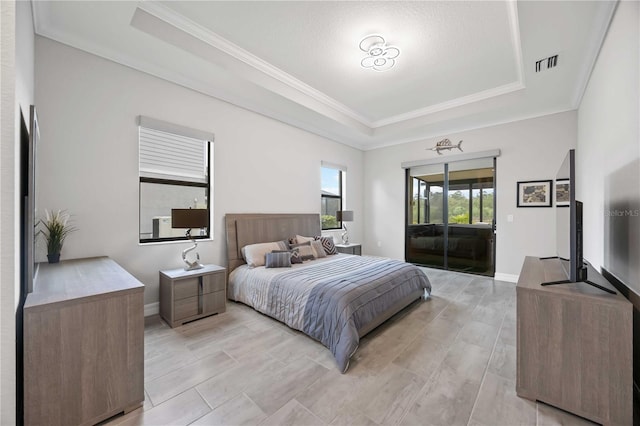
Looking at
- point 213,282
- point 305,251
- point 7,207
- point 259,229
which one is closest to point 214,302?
point 213,282

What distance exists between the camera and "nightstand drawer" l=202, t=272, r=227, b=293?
119 inches

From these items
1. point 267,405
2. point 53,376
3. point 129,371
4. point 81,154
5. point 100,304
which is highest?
point 81,154

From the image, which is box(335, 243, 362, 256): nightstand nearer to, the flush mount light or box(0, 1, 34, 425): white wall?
the flush mount light

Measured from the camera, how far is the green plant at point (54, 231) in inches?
94.0

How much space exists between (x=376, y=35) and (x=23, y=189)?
3124 mm

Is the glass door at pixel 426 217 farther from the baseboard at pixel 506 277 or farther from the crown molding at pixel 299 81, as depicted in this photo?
the crown molding at pixel 299 81

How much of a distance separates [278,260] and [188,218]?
1.21 meters

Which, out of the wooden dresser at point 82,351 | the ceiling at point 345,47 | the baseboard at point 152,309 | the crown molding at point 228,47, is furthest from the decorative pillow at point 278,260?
Answer: the crown molding at point 228,47

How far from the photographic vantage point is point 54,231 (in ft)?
7.84

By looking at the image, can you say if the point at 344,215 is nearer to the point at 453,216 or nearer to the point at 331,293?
the point at 453,216

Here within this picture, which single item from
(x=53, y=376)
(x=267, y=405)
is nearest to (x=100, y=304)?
(x=53, y=376)

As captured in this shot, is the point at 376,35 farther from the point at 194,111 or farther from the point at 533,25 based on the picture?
the point at 194,111

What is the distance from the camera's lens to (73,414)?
1.42 meters

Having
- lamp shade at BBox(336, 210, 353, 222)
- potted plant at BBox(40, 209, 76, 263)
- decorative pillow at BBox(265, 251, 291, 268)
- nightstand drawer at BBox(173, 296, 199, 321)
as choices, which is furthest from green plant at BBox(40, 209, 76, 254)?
lamp shade at BBox(336, 210, 353, 222)
